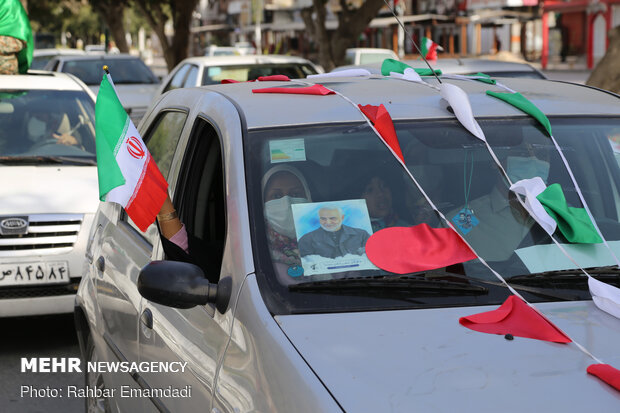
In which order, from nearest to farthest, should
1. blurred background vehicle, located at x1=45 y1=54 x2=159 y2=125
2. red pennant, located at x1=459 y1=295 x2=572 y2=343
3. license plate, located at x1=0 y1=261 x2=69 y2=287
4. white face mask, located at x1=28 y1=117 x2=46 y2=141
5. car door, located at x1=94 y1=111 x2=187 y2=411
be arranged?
red pennant, located at x1=459 y1=295 x2=572 y2=343, car door, located at x1=94 y1=111 x2=187 y2=411, license plate, located at x1=0 y1=261 x2=69 y2=287, white face mask, located at x1=28 y1=117 x2=46 y2=141, blurred background vehicle, located at x1=45 y1=54 x2=159 y2=125

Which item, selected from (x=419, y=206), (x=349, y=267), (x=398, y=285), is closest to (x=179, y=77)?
(x=419, y=206)

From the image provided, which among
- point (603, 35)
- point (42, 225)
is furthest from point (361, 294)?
point (603, 35)

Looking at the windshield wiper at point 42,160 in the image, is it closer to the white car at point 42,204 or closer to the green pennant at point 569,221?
the white car at point 42,204

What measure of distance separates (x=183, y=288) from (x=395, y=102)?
112 centimetres

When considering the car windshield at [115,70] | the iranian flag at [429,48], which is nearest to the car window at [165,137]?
the iranian flag at [429,48]

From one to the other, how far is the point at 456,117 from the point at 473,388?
4.45 feet

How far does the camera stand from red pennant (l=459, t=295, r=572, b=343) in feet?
8.61

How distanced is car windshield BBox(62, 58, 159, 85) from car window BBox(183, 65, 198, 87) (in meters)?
5.07

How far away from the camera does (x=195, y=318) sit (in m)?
3.06

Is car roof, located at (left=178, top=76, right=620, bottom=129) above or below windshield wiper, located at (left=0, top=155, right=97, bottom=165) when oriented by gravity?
above

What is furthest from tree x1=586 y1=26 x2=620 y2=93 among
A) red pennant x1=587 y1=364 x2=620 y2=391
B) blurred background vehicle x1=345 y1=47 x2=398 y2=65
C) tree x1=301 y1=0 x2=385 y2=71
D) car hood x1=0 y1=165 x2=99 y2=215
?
blurred background vehicle x1=345 y1=47 x2=398 y2=65

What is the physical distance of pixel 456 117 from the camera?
3.48 m

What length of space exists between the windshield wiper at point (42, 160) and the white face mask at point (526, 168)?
449cm

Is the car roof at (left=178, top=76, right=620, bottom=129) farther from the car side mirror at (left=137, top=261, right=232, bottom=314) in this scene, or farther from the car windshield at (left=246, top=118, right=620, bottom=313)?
the car side mirror at (left=137, top=261, right=232, bottom=314)
